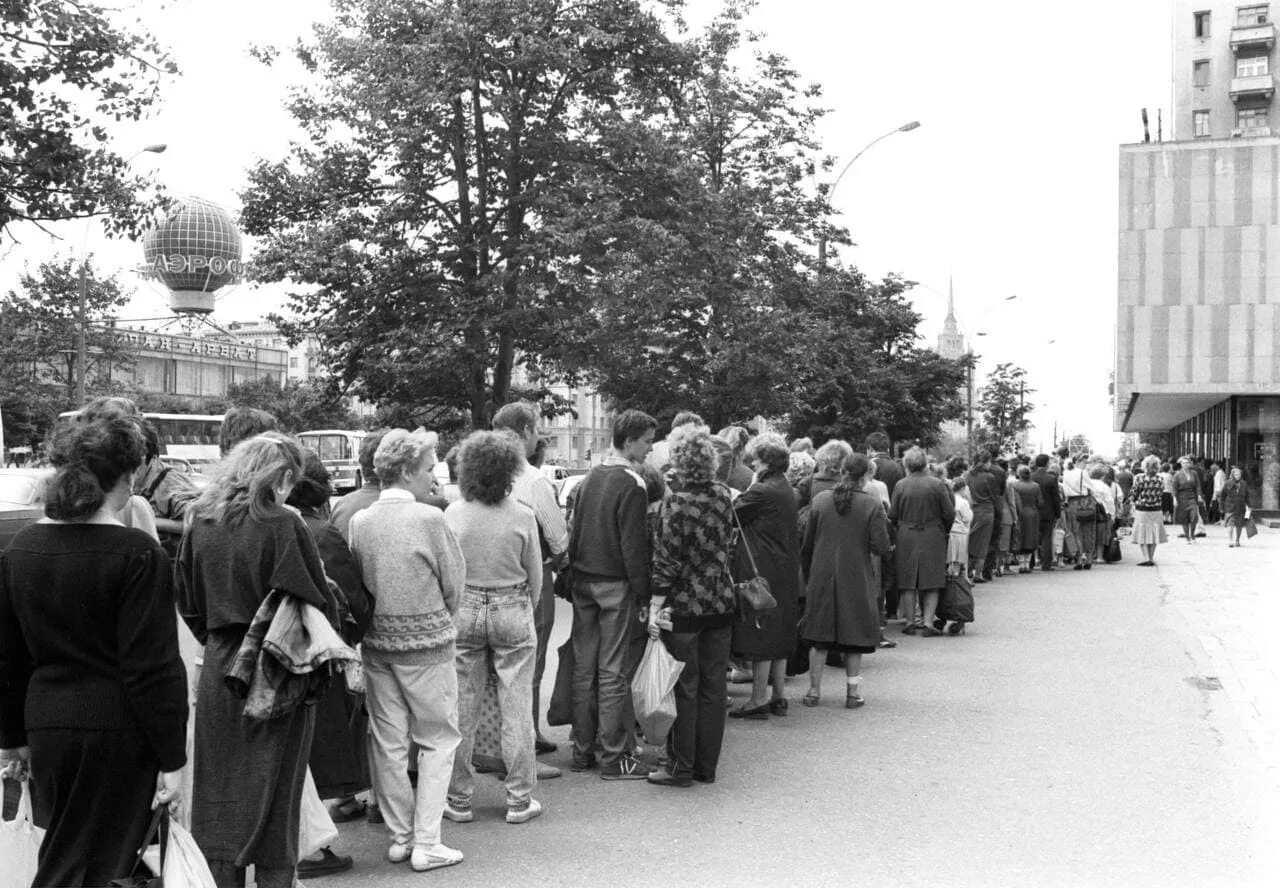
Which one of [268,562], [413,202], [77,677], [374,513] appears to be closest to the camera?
[77,677]

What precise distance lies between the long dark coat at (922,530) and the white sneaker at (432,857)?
8.18 metres

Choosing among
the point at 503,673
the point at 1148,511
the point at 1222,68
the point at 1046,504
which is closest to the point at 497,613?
the point at 503,673

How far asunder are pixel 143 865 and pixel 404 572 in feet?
5.89

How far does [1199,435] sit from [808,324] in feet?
131

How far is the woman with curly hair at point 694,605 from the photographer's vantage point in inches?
275

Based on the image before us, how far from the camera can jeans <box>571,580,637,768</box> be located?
725 centimetres

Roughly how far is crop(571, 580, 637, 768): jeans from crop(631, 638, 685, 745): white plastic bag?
306 mm

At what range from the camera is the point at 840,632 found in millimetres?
9211

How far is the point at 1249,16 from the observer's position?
72.9m

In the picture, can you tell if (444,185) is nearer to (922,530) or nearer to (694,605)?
(922,530)

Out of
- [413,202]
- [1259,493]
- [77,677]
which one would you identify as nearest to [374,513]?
[77,677]

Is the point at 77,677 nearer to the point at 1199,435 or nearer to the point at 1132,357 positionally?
the point at 1132,357

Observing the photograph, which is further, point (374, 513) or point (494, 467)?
point (494, 467)

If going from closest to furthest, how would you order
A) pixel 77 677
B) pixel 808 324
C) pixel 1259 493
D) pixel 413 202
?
pixel 77 677 < pixel 413 202 < pixel 808 324 < pixel 1259 493
